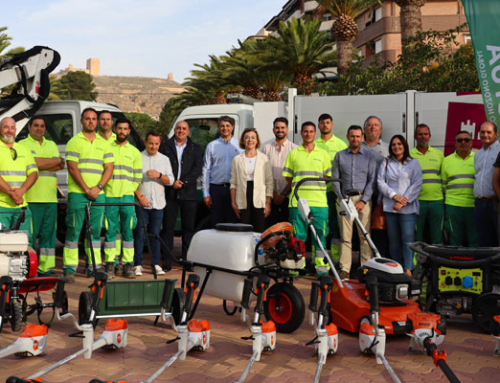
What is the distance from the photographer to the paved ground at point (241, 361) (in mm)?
4621

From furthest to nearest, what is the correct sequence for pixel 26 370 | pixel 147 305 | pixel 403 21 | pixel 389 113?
pixel 403 21 < pixel 389 113 < pixel 147 305 < pixel 26 370

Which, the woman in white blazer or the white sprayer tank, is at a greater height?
the woman in white blazer

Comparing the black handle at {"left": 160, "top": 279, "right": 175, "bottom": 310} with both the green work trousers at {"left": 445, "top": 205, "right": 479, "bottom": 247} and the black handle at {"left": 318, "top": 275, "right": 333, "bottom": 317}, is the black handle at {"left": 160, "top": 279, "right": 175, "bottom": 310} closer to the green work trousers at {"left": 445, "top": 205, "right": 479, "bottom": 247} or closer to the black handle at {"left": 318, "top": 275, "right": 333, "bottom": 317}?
the black handle at {"left": 318, "top": 275, "right": 333, "bottom": 317}

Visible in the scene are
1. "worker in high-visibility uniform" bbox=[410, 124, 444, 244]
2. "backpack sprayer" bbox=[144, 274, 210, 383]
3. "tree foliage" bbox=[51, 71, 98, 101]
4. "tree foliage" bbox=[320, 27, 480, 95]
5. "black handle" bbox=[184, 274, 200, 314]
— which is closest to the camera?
"backpack sprayer" bbox=[144, 274, 210, 383]

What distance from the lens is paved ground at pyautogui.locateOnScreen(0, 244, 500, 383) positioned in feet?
15.2

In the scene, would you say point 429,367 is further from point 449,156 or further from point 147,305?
point 449,156

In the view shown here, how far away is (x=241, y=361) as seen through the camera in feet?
16.5

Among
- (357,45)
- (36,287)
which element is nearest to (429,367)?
(36,287)

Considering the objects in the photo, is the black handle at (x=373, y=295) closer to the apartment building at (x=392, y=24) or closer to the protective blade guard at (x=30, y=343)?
the protective blade guard at (x=30, y=343)

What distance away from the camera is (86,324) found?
4.92 meters

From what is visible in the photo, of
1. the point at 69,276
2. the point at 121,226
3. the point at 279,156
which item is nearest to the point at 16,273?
the point at 69,276

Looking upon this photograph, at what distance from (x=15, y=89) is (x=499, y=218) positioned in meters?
7.48

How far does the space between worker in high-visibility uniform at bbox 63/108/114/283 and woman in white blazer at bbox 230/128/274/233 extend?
5.70 ft

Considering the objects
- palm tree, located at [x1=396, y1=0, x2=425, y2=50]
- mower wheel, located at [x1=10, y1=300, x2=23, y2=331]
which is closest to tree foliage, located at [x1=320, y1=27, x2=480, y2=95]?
palm tree, located at [x1=396, y1=0, x2=425, y2=50]
